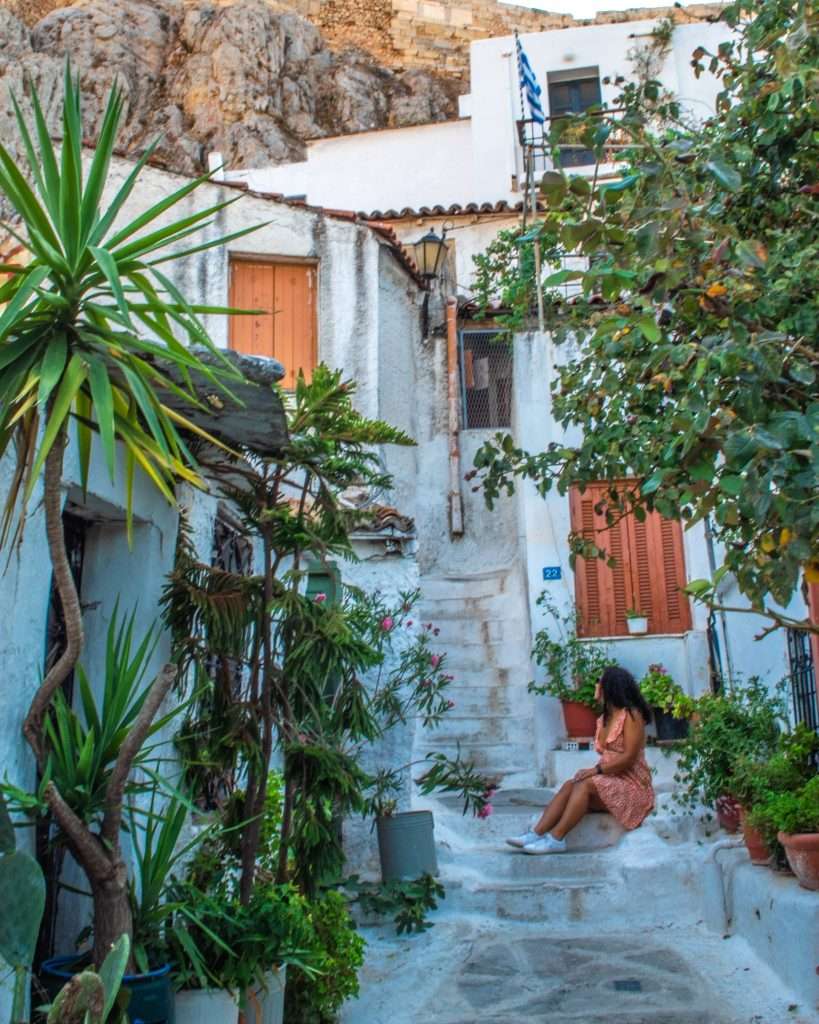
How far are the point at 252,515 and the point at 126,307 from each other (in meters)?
1.81

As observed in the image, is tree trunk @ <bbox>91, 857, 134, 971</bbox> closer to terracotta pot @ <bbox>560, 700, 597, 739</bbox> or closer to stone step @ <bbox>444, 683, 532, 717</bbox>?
terracotta pot @ <bbox>560, 700, 597, 739</bbox>

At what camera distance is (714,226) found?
4238mm

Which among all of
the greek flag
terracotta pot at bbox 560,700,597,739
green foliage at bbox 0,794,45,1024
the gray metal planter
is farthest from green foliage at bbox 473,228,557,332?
green foliage at bbox 0,794,45,1024

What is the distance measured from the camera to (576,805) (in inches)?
307

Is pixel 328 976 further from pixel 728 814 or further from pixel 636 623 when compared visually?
pixel 636 623

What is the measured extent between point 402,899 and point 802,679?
2.91 meters

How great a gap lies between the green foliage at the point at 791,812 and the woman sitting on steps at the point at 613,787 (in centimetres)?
208

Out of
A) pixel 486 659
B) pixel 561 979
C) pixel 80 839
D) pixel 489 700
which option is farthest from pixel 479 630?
pixel 80 839

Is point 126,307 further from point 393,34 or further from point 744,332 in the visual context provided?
point 393,34

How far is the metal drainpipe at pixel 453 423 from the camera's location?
1314cm

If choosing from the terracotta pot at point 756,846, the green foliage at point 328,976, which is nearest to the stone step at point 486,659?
the terracotta pot at point 756,846

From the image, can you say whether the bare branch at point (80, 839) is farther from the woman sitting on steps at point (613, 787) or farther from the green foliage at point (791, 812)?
the woman sitting on steps at point (613, 787)

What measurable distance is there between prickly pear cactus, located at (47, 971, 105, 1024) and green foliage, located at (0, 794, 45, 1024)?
247 mm

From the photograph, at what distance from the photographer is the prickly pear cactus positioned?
2.72m
